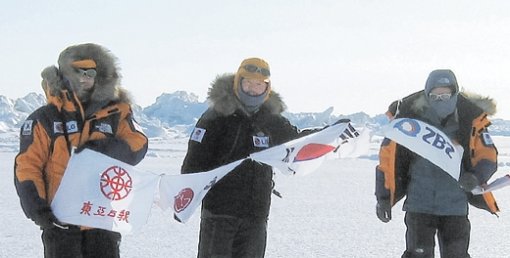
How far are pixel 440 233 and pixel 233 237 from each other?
1050mm

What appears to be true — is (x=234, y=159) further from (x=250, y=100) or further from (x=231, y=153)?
(x=250, y=100)

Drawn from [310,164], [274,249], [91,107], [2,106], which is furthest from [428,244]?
[2,106]

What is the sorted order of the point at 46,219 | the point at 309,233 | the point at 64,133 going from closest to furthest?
the point at 46,219, the point at 64,133, the point at 309,233

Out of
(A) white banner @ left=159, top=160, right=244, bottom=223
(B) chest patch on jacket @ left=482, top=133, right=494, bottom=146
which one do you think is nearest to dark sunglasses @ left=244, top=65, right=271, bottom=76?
(A) white banner @ left=159, top=160, right=244, bottom=223

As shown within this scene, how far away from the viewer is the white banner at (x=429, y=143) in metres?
3.31

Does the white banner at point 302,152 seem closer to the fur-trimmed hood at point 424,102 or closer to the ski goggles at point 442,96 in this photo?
the fur-trimmed hood at point 424,102

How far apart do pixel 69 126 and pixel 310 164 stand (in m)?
1.25

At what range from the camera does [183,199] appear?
3309 mm

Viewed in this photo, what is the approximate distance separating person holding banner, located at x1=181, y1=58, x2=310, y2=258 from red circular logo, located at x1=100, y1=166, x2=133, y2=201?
1.34 ft

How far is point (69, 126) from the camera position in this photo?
282 centimetres

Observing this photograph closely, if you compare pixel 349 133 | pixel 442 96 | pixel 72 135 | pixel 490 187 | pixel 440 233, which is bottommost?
pixel 440 233

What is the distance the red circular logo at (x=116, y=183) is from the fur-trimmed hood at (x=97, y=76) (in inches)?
11.7

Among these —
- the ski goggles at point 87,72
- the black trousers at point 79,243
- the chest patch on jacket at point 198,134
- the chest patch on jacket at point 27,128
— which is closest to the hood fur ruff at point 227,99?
the chest patch on jacket at point 198,134

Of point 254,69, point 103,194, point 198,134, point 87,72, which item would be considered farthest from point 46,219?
point 254,69
